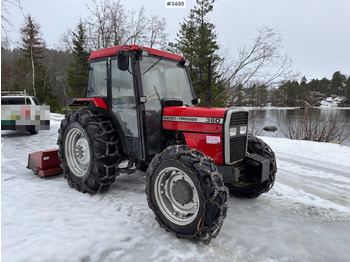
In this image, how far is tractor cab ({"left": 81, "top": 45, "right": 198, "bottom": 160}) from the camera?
3259 mm

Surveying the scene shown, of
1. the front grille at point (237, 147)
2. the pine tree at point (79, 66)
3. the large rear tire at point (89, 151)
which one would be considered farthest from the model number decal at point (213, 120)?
the pine tree at point (79, 66)

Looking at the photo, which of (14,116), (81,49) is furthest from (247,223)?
(81,49)

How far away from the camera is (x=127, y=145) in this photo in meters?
3.62

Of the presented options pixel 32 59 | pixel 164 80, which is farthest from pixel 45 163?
pixel 32 59

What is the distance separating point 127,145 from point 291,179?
3.16m

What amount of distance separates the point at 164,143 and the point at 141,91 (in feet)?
2.64

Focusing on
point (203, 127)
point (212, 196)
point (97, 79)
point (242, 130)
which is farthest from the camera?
point (97, 79)

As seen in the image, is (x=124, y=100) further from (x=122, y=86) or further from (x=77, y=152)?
(x=77, y=152)

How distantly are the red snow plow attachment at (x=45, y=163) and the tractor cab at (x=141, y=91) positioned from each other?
161 cm

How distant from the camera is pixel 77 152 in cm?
405

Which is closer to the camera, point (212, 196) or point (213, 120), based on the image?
point (212, 196)

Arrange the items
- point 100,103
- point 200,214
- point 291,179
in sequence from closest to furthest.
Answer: point 200,214, point 100,103, point 291,179

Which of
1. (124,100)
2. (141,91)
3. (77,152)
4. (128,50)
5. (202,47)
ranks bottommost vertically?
(77,152)

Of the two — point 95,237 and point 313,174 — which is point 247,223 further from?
point 313,174
